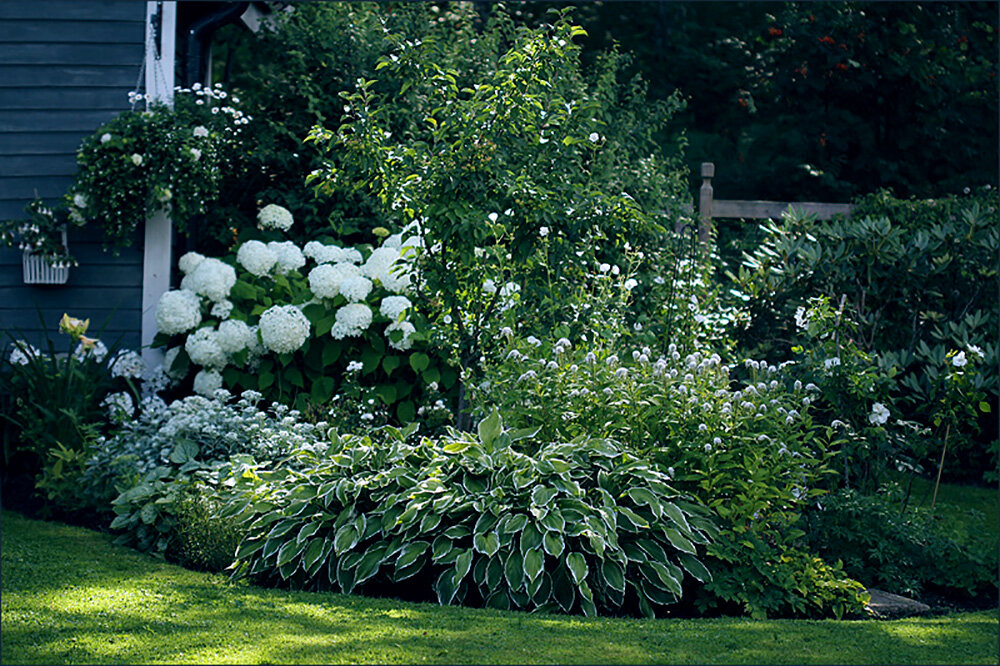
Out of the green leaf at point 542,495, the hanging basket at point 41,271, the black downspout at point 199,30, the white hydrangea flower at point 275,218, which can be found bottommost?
the green leaf at point 542,495

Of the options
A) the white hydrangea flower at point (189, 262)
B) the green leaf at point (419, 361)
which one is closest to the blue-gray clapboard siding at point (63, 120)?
the white hydrangea flower at point (189, 262)

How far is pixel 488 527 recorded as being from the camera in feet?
13.0

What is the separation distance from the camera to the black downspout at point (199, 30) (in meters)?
7.34

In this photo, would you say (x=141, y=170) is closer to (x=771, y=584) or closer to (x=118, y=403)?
(x=118, y=403)

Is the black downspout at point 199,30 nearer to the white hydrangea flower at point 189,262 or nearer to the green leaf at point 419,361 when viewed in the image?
the white hydrangea flower at point 189,262

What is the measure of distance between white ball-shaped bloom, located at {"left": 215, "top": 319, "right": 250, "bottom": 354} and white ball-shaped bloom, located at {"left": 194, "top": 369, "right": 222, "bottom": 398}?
201 millimetres

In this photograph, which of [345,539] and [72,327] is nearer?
[345,539]

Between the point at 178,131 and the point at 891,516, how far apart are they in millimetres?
4889

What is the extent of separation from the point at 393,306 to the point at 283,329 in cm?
71

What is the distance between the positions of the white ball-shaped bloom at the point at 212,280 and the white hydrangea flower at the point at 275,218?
2.08 feet

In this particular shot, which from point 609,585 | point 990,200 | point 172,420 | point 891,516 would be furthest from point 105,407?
point 990,200

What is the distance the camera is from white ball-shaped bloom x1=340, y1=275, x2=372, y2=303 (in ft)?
20.0

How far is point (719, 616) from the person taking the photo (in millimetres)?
4012

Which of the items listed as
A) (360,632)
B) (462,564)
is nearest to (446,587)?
(462,564)
